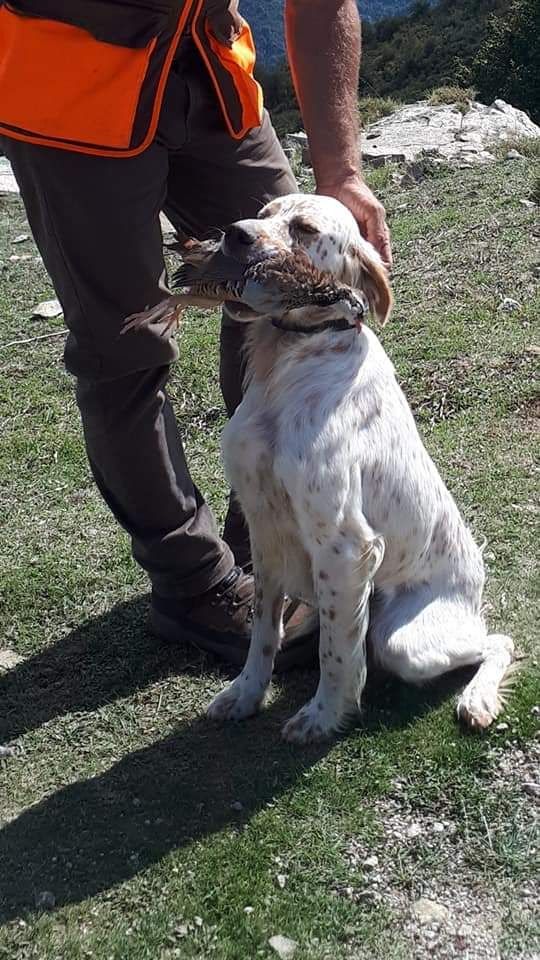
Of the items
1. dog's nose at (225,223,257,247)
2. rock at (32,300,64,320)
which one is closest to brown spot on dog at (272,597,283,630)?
dog's nose at (225,223,257,247)

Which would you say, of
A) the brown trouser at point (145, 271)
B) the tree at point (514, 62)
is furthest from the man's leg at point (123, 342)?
the tree at point (514, 62)

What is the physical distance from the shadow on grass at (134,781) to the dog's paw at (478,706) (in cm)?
16

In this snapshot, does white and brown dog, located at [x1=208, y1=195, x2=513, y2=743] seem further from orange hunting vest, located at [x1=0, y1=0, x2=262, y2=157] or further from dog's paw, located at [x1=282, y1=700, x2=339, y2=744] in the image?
orange hunting vest, located at [x1=0, y1=0, x2=262, y2=157]

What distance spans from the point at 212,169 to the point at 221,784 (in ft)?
6.71

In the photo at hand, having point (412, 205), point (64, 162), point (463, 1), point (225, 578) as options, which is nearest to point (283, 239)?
point (64, 162)

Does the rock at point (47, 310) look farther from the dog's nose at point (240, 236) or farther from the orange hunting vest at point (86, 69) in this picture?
the dog's nose at point (240, 236)

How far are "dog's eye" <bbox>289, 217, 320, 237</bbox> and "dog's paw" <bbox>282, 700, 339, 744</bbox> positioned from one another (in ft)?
4.88

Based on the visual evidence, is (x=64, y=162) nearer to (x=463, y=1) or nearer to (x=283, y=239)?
(x=283, y=239)

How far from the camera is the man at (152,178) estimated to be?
3.07 metres

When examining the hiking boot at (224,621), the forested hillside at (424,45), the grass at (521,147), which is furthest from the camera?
the forested hillside at (424,45)

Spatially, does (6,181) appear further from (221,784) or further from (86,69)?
(221,784)

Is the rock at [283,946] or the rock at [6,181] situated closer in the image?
the rock at [283,946]

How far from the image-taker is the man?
3.07m

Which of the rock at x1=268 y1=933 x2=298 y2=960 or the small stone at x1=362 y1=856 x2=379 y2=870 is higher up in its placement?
the rock at x1=268 y1=933 x2=298 y2=960
